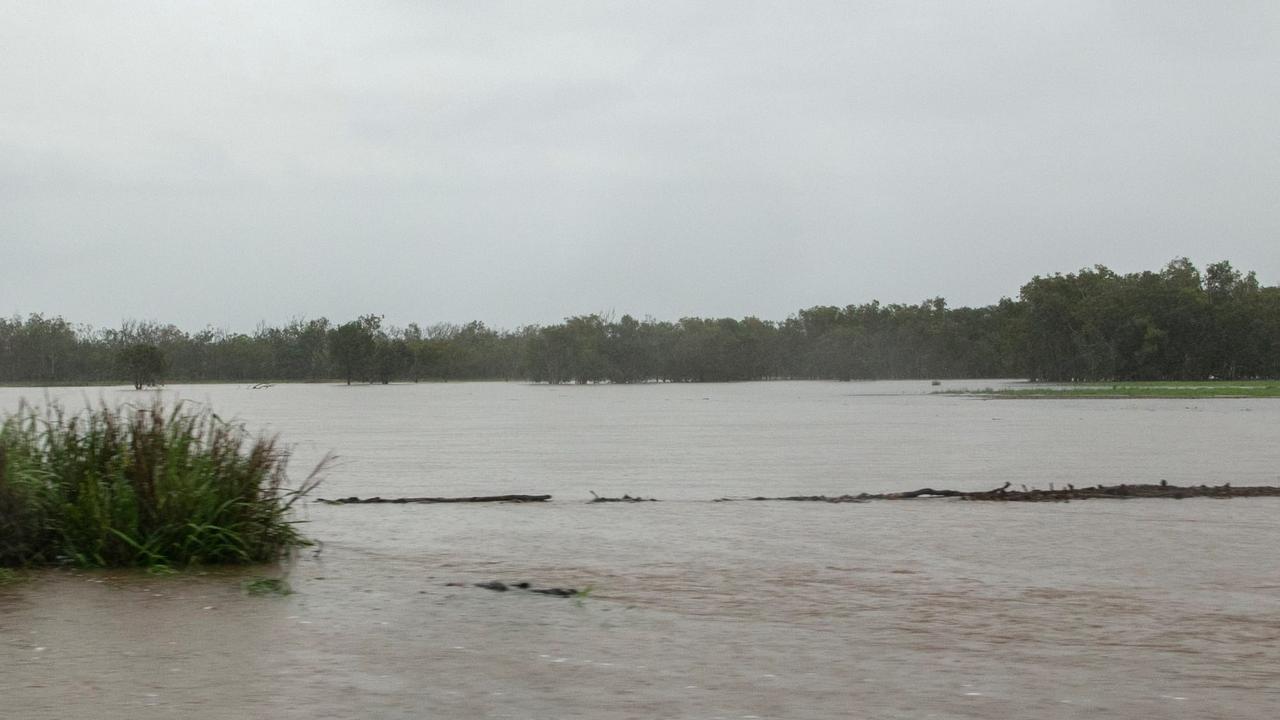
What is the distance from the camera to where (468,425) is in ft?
170

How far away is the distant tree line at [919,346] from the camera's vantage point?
13300 centimetres

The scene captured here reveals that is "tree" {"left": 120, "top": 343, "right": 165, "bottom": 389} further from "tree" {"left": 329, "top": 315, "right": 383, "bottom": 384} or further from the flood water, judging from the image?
the flood water

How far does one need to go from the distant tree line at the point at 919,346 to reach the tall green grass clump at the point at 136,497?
108 m

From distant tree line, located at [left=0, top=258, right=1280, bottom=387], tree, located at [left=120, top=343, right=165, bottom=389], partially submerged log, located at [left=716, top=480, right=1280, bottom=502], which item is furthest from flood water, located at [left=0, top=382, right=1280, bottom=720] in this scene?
tree, located at [left=120, top=343, right=165, bottom=389]

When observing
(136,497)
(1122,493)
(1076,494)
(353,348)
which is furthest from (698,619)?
(353,348)

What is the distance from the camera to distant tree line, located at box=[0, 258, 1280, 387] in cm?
13300

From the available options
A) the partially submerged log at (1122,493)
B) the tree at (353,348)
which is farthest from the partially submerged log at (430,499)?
the tree at (353,348)

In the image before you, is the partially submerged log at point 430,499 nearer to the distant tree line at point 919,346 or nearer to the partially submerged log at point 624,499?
the partially submerged log at point 624,499

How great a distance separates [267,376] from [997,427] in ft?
541

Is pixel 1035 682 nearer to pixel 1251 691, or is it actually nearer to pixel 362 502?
pixel 1251 691

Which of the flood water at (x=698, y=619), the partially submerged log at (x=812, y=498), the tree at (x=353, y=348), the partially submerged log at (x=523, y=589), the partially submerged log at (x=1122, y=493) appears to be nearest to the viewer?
the flood water at (x=698, y=619)

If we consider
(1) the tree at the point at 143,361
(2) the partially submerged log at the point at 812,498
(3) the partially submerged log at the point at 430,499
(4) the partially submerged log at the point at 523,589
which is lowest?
(4) the partially submerged log at the point at 523,589

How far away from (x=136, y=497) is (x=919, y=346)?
18999 cm

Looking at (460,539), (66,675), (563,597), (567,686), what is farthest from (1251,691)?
(460,539)
